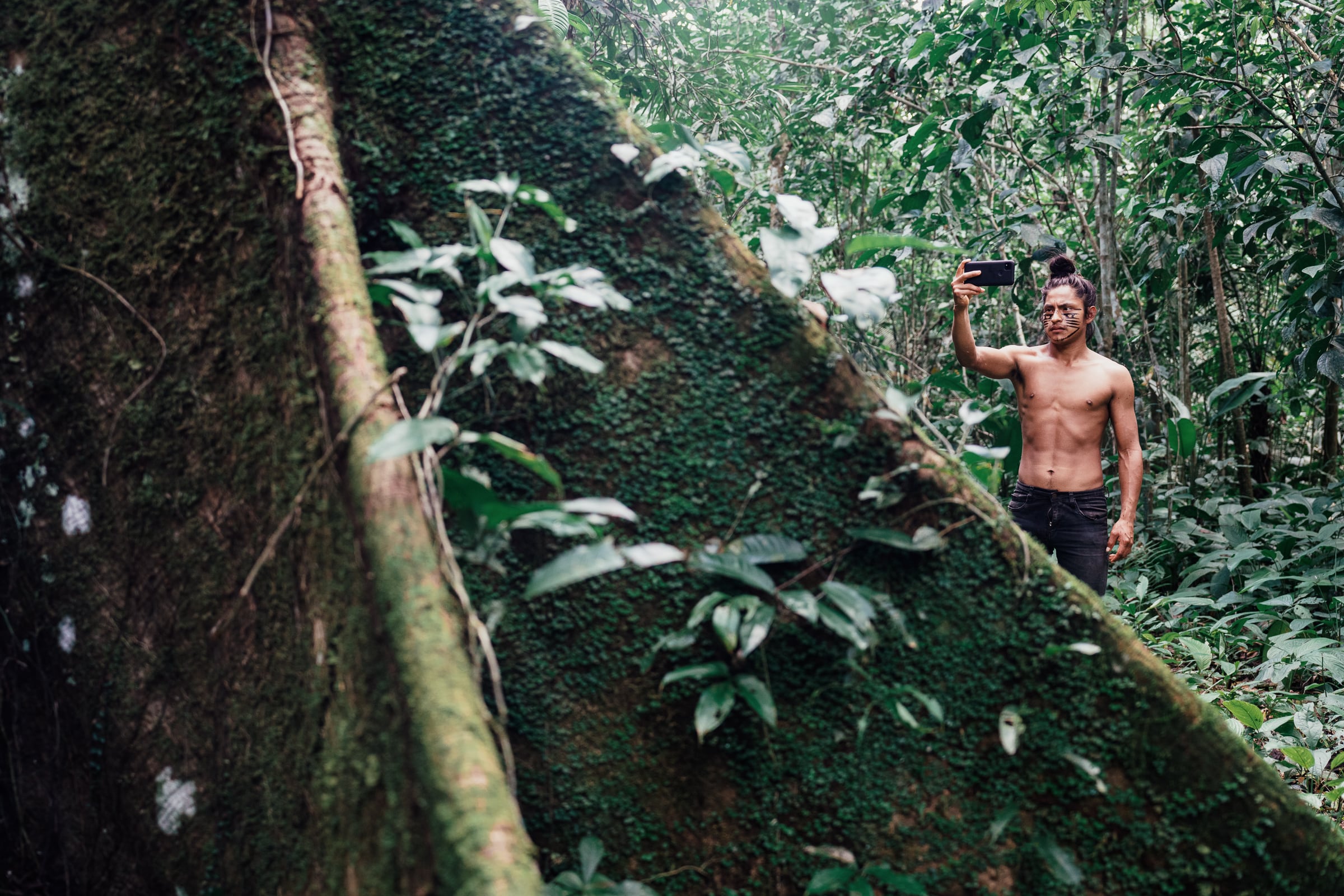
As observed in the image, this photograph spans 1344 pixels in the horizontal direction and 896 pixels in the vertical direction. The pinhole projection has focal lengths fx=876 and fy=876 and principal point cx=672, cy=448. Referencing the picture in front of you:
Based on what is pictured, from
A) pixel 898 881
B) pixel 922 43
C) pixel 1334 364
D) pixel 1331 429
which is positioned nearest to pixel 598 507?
pixel 898 881

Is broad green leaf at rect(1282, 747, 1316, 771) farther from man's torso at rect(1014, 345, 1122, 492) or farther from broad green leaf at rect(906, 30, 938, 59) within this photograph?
broad green leaf at rect(906, 30, 938, 59)

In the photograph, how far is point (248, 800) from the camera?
1.54m

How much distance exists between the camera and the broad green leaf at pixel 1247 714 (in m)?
3.28

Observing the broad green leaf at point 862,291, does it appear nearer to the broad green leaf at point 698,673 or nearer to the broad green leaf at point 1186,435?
the broad green leaf at point 698,673

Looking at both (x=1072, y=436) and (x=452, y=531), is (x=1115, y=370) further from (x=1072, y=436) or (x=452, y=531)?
(x=452, y=531)

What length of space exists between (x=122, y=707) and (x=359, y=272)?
0.98 metres

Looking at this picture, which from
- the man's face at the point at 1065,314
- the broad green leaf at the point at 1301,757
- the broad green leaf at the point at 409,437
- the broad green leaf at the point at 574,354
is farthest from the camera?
the man's face at the point at 1065,314

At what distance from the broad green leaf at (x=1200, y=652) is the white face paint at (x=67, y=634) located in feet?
14.0

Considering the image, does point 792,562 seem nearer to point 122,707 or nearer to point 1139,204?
point 122,707

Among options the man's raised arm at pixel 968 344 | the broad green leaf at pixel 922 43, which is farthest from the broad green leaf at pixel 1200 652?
the broad green leaf at pixel 922 43

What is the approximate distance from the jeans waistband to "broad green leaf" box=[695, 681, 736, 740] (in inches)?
98.0

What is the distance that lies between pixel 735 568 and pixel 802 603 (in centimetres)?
13

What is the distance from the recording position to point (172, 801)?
1.63 m

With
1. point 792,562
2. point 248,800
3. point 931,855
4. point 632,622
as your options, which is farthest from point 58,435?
point 931,855
